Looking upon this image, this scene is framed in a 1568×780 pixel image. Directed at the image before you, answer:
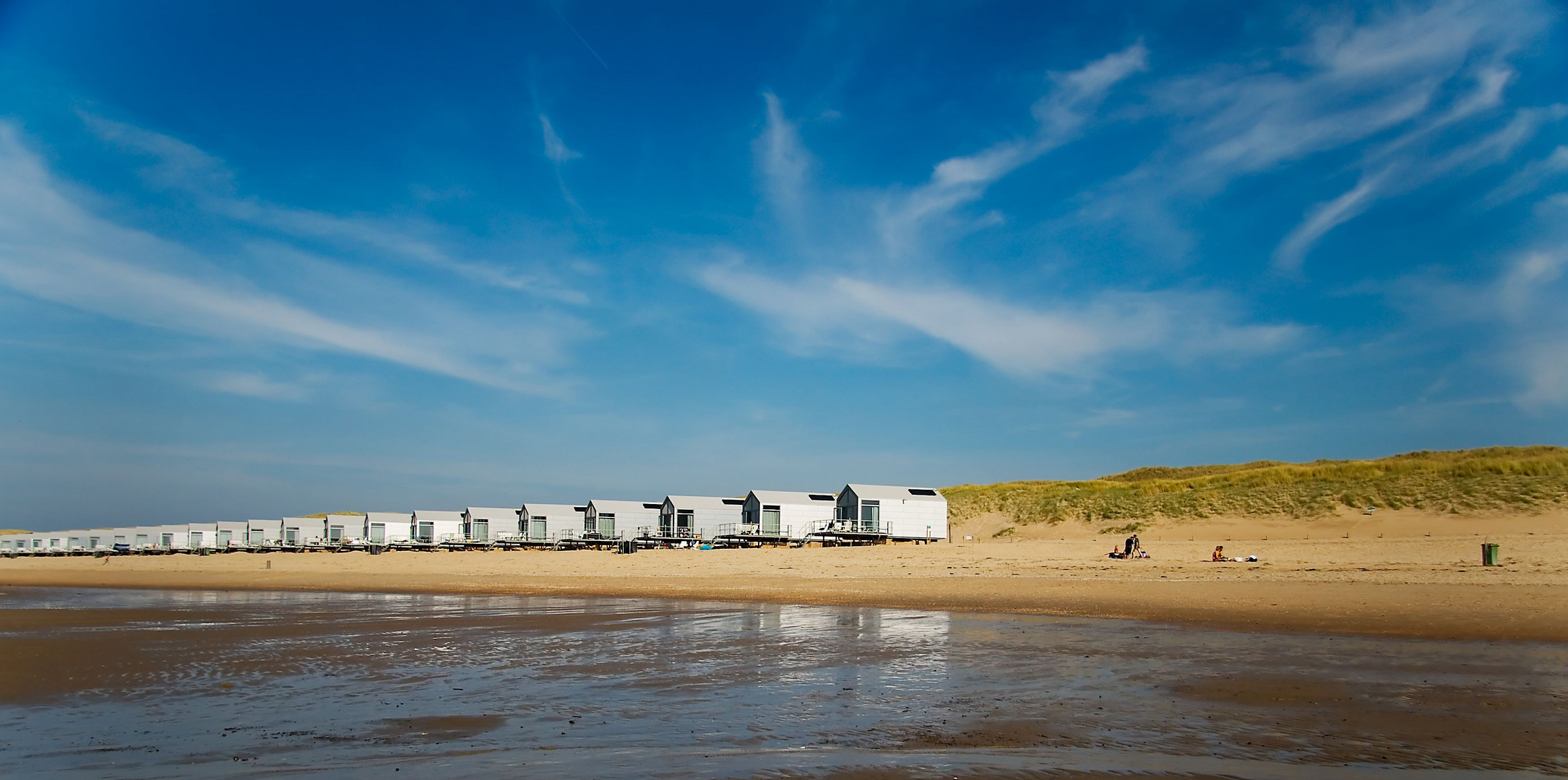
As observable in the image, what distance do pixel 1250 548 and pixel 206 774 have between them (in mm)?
37714

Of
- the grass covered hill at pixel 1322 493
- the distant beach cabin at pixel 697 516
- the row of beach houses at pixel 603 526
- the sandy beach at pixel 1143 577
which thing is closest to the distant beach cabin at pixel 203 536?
the row of beach houses at pixel 603 526

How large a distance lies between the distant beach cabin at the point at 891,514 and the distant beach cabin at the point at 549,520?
90.4ft

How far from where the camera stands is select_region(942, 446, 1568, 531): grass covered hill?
4147cm

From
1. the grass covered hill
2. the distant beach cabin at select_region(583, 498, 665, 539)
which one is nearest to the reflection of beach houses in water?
the distant beach cabin at select_region(583, 498, 665, 539)

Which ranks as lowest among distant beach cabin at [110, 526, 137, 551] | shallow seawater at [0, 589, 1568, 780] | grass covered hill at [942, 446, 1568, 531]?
distant beach cabin at [110, 526, 137, 551]

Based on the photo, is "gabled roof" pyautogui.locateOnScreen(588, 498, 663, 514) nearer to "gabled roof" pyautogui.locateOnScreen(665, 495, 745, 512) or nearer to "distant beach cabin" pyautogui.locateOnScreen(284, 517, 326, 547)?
"gabled roof" pyautogui.locateOnScreen(665, 495, 745, 512)

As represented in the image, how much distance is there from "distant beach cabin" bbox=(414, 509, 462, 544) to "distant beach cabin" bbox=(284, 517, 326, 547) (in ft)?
40.6

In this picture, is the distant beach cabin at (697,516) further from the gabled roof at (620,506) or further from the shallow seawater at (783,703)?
the shallow seawater at (783,703)

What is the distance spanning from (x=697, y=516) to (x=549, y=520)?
59.8 ft

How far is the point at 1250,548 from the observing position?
119 ft

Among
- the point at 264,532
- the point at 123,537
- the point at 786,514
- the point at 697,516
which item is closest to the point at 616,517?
the point at 697,516

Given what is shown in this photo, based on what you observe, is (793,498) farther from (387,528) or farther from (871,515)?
(387,528)

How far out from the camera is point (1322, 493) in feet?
159

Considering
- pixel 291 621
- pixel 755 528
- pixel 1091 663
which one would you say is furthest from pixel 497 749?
pixel 755 528
